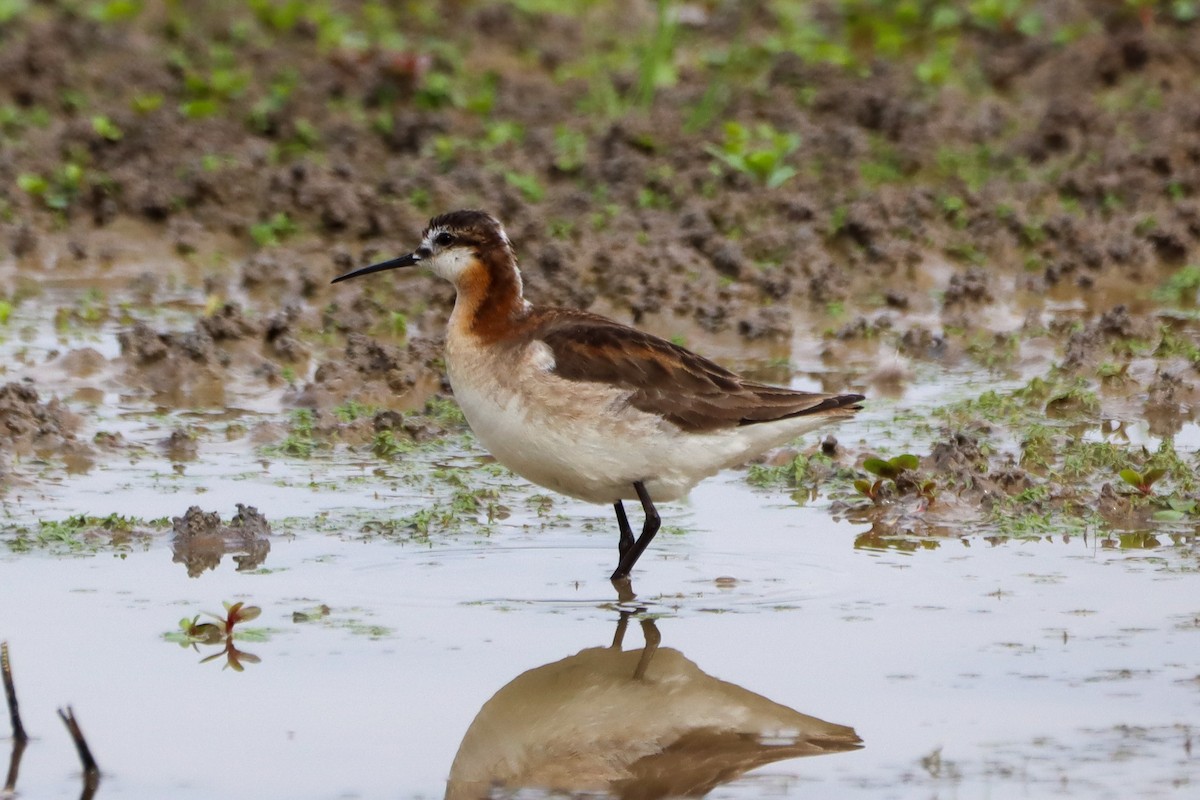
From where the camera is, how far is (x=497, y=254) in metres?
8.05

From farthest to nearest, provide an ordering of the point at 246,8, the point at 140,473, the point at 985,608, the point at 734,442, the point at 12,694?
1. the point at 246,8
2. the point at 140,473
3. the point at 734,442
4. the point at 985,608
5. the point at 12,694

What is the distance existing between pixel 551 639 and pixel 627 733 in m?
0.86

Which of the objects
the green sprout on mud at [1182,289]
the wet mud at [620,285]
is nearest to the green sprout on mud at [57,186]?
the wet mud at [620,285]

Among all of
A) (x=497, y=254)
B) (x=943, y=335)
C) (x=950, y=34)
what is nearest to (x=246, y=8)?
(x=950, y=34)

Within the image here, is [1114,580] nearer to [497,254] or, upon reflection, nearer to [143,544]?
[497,254]

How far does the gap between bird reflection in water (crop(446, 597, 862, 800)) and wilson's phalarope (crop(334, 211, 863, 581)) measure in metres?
1.00

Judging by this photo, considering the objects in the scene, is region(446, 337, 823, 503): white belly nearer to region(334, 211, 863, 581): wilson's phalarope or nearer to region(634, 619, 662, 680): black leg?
region(334, 211, 863, 581): wilson's phalarope

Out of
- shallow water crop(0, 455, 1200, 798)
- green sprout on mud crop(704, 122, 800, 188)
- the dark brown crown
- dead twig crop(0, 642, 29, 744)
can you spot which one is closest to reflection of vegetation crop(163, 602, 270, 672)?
shallow water crop(0, 455, 1200, 798)

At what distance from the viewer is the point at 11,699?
17.9 ft

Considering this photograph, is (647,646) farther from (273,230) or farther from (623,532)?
(273,230)

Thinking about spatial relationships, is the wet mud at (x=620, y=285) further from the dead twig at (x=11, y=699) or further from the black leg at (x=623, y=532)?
the dead twig at (x=11, y=699)

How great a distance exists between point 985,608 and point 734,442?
3.94 feet

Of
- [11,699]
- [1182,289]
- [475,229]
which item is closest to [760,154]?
[1182,289]

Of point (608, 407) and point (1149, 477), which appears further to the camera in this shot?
point (1149, 477)
